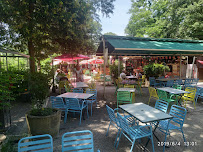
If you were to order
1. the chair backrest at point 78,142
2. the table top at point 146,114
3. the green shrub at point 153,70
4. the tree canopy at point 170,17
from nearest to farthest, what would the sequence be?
the chair backrest at point 78,142 → the table top at point 146,114 → the green shrub at point 153,70 → the tree canopy at point 170,17

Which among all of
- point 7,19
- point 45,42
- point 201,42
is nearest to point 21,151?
point 7,19

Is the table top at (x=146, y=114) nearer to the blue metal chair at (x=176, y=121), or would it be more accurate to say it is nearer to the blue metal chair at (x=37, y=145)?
the blue metal chair at (x=176, y=121)

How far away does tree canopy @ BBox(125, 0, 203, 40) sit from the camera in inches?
629

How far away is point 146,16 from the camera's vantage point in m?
23.4

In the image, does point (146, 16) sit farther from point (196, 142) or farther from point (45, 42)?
point (196, 142)

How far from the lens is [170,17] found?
20.1 meters

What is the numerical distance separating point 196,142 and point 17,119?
5230 mm

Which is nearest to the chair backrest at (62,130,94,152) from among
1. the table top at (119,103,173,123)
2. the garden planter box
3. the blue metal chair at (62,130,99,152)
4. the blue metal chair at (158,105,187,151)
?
the blue metal chair at (62,130,99,152)

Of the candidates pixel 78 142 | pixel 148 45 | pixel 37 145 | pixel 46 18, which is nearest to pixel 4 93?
pixel 37 145

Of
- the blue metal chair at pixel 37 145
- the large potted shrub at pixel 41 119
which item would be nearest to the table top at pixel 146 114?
the blue metal chair at pixel 37 145

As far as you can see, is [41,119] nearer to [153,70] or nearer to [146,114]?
[146,114]

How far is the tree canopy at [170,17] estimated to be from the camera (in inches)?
629

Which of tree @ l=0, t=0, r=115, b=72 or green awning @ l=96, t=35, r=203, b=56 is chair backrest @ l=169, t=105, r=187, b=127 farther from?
tree @ l=0, t=0, r=115, b=72

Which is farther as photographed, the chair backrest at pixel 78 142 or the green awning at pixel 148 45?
the green awning at pixel 148 45
